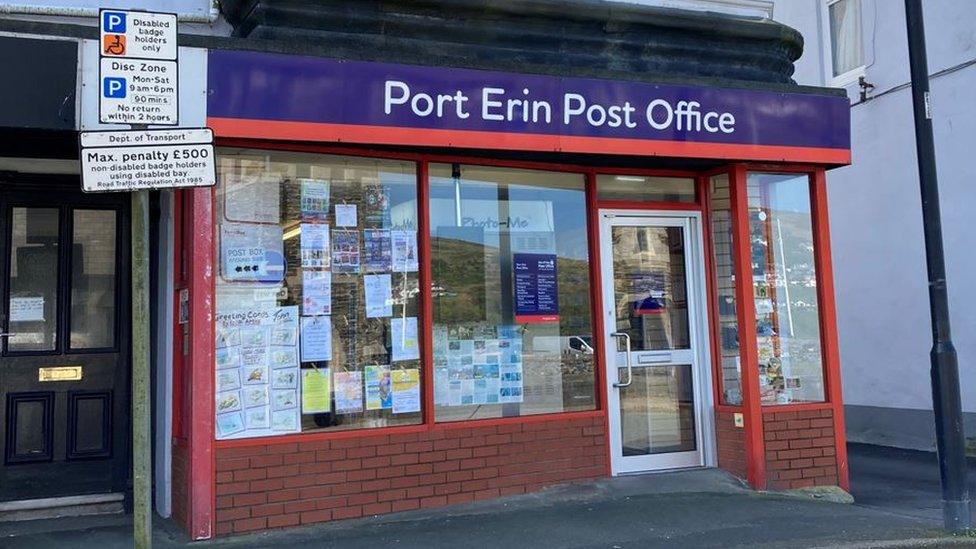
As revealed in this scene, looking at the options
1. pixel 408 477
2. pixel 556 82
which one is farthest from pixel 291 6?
pixel 408 477

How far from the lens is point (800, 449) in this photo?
725 centimetres

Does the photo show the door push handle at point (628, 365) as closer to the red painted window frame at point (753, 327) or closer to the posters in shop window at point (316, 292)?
the red painted window frame at point (753, 327)

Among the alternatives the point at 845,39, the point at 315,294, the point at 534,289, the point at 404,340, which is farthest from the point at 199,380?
the point at 845,39

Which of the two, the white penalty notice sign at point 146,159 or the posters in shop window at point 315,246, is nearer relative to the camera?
the white penalty notice sign at point 146,159

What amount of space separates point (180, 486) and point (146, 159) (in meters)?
2.84

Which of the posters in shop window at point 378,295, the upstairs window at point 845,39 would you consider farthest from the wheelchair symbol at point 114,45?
the upstairs window at point 845,39

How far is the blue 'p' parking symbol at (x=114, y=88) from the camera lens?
4.03 metres

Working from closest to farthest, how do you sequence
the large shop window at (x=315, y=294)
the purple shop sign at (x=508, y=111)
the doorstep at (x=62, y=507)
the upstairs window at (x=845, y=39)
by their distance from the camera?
the purple shop sign at (x=508, y=111) < the large shop window at (x=315, y=294) < the doorstep at (x=62, y=507) < the upstairs window at (x=845, y=39)

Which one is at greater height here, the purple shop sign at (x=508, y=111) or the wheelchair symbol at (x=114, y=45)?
the purple shop sign at (x=508, y=111)

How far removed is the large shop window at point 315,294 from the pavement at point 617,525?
0.78 m

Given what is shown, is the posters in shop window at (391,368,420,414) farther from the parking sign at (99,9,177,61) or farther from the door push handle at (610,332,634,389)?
the parking sign at (99,9,177,61)

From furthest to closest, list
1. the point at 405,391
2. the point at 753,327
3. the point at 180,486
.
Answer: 1. the point at 753,327
2. the point at 405,391
3. the point at 180,486

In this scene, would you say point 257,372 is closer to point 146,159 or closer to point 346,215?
point 346,215

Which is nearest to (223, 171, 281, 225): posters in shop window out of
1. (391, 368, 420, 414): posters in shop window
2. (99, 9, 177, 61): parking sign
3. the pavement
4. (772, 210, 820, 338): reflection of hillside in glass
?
(391, 368, 420, 414): posters in shop window
